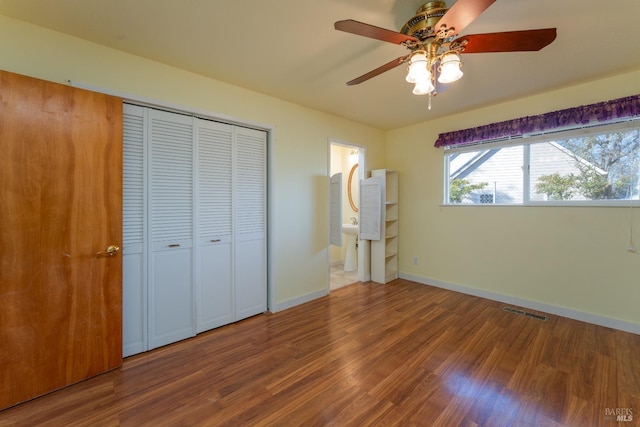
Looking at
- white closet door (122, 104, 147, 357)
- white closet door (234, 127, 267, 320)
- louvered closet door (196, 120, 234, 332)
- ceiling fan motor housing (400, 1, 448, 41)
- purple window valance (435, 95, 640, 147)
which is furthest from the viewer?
white closet door (234, 127, 267, 320)

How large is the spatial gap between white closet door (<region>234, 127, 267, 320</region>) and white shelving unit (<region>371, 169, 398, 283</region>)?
1945mm

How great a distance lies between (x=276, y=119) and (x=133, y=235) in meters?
1.89

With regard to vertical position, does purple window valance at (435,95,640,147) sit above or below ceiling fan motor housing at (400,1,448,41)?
below

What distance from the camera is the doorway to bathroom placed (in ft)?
11.8

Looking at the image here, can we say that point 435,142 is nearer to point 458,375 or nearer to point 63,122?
point 458,375

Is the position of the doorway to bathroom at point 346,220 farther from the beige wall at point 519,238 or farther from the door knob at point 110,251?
the door knob at point 110,251

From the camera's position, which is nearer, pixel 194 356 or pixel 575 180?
pixel 194 356

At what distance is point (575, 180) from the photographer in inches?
109

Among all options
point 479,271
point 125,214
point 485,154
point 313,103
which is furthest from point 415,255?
point 125,214

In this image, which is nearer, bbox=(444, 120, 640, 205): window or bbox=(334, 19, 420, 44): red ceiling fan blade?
bbox=(334, 19, 420, 44): red ceiling fan blade

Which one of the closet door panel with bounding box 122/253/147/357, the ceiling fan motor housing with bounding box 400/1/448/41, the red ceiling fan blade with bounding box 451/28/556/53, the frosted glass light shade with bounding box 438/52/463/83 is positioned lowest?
the closet door panel with bounding box 122/253/147/357

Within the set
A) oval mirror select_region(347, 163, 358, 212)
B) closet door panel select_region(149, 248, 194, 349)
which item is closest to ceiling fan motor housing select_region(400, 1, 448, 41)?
closet door panel select_region(149, 248, 194, 349)

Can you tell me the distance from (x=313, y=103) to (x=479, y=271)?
10.4 feet

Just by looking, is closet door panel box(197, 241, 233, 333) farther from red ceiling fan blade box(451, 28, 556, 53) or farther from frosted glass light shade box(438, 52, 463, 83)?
red ceiling fan blade box(451, 28, 556, 53)
